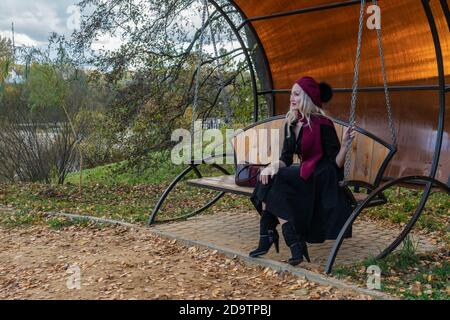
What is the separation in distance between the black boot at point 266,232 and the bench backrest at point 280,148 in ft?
3.48

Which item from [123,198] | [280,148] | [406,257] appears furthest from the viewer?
[123,198]

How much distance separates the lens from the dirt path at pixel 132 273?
3.98 metres

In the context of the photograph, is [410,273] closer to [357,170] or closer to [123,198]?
[357,170]

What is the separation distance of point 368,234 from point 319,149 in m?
1.81

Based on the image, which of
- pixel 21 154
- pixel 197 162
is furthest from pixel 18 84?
pixel 197 162

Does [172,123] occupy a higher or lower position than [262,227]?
higher

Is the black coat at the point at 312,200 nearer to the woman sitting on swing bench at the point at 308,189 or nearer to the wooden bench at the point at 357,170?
the woman sitting on swing bench at the point at 308,189

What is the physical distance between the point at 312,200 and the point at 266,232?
1.58 ft

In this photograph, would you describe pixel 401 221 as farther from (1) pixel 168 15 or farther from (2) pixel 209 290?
(1) pixel 168 15

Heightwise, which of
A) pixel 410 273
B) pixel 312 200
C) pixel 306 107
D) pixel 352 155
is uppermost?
pixel 306 107

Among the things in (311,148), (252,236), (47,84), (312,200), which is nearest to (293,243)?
(312,200)

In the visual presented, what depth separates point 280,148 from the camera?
6016mm

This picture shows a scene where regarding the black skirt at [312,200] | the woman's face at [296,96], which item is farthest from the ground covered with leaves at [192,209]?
the woman's face at [296,96]

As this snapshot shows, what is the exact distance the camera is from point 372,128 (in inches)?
254
